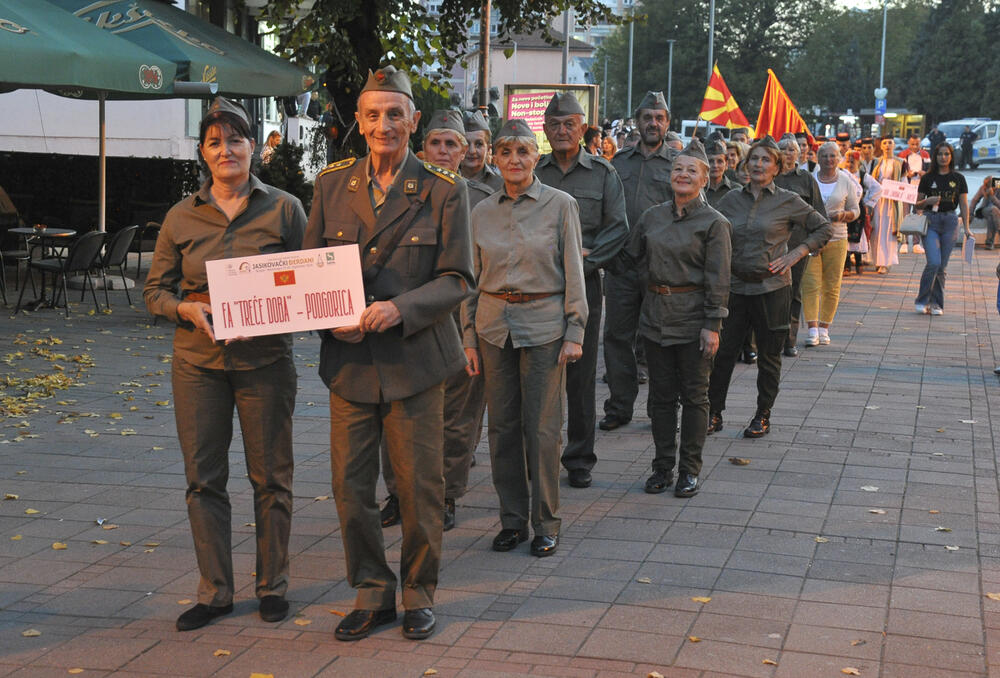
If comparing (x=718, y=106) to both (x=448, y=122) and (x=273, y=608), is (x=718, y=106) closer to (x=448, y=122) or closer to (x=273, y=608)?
(x=448, y=122)

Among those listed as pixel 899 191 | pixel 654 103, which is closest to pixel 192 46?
pixel 654 103

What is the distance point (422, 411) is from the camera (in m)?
4.96

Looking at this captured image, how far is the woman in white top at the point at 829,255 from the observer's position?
13.5m

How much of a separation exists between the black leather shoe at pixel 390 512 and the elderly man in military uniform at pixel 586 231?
4.01 ft

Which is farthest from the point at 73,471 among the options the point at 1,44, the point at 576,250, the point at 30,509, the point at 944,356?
the point at 944,356

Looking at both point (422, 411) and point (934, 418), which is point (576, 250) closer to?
point (422, 411)

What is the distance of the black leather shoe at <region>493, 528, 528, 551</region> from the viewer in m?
6.13

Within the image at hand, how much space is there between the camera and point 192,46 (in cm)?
1430

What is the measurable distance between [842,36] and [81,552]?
88.3 meters

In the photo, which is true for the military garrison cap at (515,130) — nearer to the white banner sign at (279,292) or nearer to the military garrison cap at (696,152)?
the military garrison cap at (696,152)

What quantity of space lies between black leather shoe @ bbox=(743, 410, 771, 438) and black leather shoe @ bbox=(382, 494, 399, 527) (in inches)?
123

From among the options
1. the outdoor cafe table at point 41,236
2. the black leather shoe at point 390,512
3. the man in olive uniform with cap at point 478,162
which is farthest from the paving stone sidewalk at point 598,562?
the outdoor cafe table at point 41,236

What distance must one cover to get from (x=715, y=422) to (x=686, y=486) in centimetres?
193

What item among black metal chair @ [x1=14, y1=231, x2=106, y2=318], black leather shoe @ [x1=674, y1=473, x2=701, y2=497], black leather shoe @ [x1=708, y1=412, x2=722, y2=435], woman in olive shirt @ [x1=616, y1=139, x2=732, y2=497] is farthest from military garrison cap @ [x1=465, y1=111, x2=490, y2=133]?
black metal chair @ [x1=14, y1=231, x2=106, y2=318]
